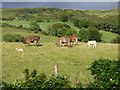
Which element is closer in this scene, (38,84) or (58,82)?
(38,84)

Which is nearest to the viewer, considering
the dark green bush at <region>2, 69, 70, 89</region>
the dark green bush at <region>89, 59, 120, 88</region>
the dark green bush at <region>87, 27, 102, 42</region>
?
the dark green bush at <region>2, 69, 70, 89</region>

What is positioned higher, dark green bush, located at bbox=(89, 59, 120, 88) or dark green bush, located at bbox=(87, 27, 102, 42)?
dark green bush, located at bbox=(87, 27, 102, 42)

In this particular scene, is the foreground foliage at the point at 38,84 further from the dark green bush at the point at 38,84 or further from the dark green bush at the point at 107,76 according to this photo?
the dark green bush at the point at 107,76

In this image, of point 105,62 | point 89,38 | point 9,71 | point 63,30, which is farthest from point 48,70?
point 63,30

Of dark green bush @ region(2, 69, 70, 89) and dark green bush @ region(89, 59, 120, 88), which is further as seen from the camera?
dark green bush @ region(89, 59, 120, 88)

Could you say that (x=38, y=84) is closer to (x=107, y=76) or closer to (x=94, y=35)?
(x=107, y=76)

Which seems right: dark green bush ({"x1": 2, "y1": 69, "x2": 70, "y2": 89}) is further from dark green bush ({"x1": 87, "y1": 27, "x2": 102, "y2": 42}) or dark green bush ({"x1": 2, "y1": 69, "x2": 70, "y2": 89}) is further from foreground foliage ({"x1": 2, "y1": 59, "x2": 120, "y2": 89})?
dark green bush ({"x1": 87, "y1": 27, "x2": 102, "y2": 42})

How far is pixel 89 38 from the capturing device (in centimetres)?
7756

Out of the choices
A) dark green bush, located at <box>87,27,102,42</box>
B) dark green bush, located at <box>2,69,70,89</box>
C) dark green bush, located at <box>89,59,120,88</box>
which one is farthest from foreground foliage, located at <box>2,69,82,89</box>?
dark green bush, located at <box>87,27,102,42</box>

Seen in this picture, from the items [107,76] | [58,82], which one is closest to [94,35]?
[107,76]

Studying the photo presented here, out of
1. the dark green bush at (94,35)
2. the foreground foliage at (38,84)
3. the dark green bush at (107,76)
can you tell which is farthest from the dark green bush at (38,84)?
the dark green bush at (94,35)

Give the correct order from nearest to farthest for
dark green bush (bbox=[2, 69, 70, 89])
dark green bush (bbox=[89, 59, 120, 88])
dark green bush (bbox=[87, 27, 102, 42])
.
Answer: dark green bush (bbox=[2, 69, 70, 89]), dark green bush (bbox=[89, 59, 120, 88]), dark green bush (bbox=[87, 27, 102, 42])

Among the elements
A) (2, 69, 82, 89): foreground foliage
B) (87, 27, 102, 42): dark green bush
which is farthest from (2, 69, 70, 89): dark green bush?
(87, 27, 102, 42): dark green bush

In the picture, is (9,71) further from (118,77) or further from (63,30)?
(63,30)
